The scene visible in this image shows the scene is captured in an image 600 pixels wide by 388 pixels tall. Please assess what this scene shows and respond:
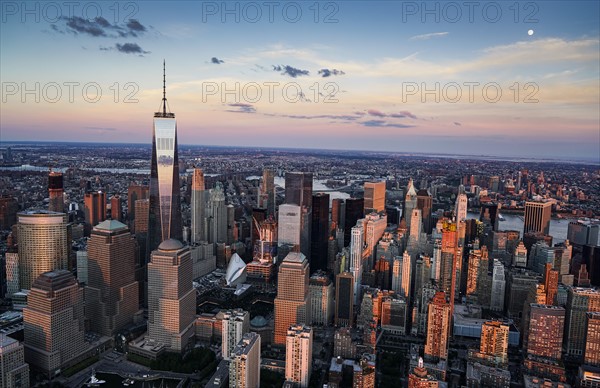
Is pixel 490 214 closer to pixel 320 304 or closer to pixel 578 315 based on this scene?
pixel 578 315

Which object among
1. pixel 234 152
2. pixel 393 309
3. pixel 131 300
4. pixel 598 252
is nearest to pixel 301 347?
pixel 393 309

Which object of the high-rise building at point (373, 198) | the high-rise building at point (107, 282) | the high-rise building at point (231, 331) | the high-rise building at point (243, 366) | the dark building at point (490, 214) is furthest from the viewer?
the dark building at point (490, 214)

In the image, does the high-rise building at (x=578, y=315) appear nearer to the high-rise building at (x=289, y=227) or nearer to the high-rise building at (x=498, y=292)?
the high-rise building at (x=498, y=292)

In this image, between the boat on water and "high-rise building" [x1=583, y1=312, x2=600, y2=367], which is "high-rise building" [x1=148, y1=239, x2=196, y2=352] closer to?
the boat on water

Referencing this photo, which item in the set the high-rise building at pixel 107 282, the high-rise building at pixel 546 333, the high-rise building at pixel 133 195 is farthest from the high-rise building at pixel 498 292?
the high-rise building at pixel 133 195

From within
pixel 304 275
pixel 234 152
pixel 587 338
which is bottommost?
pixel 587 338

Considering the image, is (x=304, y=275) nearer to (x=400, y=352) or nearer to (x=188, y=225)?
(x=400, y=352)

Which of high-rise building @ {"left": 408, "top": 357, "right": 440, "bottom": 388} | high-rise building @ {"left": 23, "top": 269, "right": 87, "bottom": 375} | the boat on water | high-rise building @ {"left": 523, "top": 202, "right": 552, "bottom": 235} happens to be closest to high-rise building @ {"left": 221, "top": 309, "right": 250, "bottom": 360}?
the boat on water
